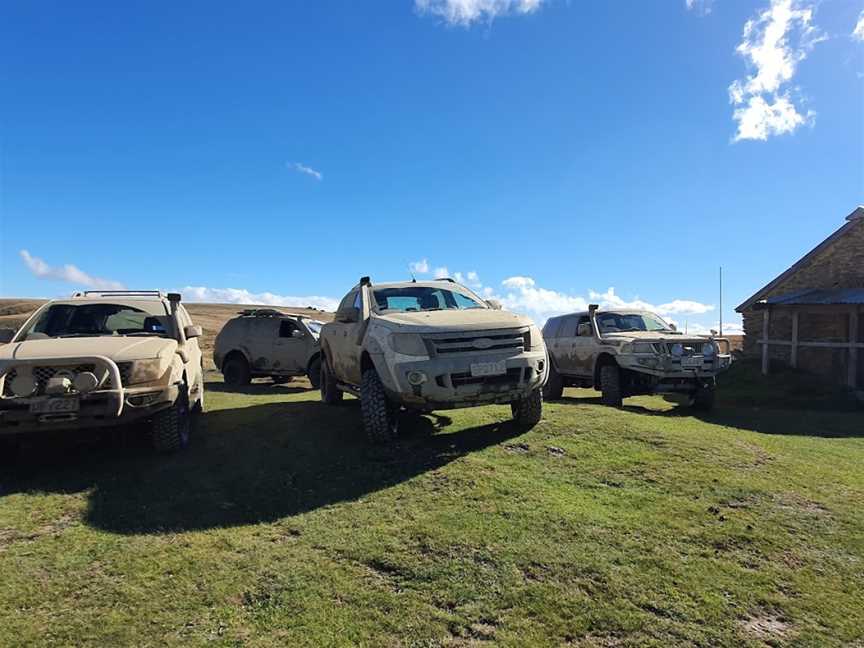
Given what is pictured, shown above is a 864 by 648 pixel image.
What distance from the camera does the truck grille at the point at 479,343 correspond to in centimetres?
555

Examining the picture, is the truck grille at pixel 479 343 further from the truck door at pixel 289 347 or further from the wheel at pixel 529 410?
the truck door at pixel 289 347

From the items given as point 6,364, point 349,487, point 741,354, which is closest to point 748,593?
point 349,487

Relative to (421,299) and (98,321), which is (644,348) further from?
(98,321)

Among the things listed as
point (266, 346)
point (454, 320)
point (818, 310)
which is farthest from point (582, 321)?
point (818, 310)

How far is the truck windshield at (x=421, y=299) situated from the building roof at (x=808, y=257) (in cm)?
1526

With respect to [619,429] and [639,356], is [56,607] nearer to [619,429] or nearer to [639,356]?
[619,429]

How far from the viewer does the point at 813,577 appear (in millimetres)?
3207

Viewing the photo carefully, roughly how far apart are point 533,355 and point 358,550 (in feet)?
9.78

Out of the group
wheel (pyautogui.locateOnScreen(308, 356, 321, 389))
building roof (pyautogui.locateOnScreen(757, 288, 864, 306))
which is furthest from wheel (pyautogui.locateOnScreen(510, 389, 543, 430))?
building roof (pyautogui.locateOnScreen(757, 288, 864, 306))

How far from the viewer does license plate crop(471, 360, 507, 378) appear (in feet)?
18.0

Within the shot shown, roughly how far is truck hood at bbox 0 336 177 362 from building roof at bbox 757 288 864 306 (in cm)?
1674

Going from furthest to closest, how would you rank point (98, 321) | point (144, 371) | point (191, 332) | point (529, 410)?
1. point (191, 332)
2. point (98, 321)
3. point (529, 410)
4. point (144, 371)

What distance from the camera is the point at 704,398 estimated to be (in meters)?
9.63

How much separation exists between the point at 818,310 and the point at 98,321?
59.1 feet
